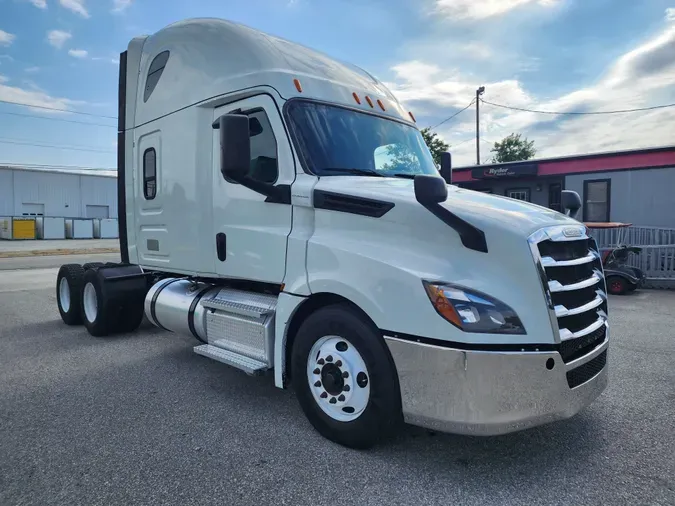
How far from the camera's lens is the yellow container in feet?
127

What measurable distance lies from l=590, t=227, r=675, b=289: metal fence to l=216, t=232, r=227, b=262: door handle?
10309mm

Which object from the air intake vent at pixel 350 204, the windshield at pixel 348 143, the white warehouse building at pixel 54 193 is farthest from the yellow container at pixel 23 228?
the air intake vent at pixel 350 204

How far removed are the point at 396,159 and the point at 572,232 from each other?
166cm

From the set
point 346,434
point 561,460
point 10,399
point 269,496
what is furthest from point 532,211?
point 10,399

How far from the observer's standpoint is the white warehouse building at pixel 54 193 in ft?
167

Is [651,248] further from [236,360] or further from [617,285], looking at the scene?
[236,360]

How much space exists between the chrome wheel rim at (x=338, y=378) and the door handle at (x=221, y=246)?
1.48 m

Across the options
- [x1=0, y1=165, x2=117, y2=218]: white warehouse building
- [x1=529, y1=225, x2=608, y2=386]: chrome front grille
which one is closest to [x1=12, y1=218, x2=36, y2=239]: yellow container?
[x1=0, y1=165, x2=117, y2=218]: white warehouse building

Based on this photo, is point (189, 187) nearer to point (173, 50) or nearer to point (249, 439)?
point (173, 50)

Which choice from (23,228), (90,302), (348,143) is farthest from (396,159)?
(23,228)

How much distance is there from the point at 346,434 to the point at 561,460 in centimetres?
143

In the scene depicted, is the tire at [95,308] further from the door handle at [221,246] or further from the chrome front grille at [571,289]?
the chrome front grille at [571,289]

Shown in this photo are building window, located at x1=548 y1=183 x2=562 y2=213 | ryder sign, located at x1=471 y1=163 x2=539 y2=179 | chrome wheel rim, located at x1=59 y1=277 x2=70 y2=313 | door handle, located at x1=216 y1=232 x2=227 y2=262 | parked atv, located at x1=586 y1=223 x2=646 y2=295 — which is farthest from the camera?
building window, located at x1=548 y1=183 x2=562 y2=213

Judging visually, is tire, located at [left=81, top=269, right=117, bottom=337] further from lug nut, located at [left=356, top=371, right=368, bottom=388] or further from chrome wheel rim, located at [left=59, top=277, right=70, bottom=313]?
lug nut, located at [left=356, top=371, right=368, bottom=388]
